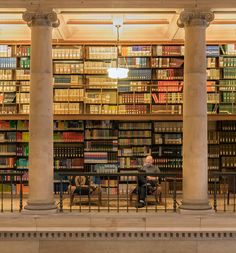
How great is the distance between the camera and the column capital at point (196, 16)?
25.7 feet

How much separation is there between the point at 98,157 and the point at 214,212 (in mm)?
3468

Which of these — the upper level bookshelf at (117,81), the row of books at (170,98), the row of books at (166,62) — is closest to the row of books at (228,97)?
the upper level bookshelf at (117,81)

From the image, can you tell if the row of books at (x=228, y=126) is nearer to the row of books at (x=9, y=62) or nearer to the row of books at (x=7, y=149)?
the row of books at (x=7, y=149)

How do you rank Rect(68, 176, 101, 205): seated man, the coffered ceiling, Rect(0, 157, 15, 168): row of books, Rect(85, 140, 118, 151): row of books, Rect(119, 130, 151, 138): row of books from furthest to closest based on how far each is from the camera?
Rect(119, 130, 151, 138): row of books → Rect(85, 140, 118, 151): row of books → Rect(0, 157, 15, 168): row of books → the coffered ceiling → Rect(68, 176, 101, 205): seated man

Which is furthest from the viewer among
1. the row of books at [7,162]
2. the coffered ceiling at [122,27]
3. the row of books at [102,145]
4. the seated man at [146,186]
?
the row of books at [102,145]

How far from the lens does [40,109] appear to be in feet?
25.6

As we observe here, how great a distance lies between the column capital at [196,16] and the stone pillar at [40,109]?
6.81 ft

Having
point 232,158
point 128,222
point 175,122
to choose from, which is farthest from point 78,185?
point 232,158

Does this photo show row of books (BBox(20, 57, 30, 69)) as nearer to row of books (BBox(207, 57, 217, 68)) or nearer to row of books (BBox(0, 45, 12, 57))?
row of books (BBox(0, 45, 12, 57))

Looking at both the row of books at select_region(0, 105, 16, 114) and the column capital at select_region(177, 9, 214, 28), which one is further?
the row of books at select_region(0, 105, 16, 114)

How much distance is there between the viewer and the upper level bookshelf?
1070cm

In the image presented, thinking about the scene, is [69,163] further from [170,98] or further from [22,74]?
[170,98]

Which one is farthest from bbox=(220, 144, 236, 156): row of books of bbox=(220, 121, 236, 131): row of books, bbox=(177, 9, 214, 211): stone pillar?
bbox=(177, 9, 214, 211): stone pillar

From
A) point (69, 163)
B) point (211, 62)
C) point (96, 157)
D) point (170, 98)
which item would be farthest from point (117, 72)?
point (211, 62)
